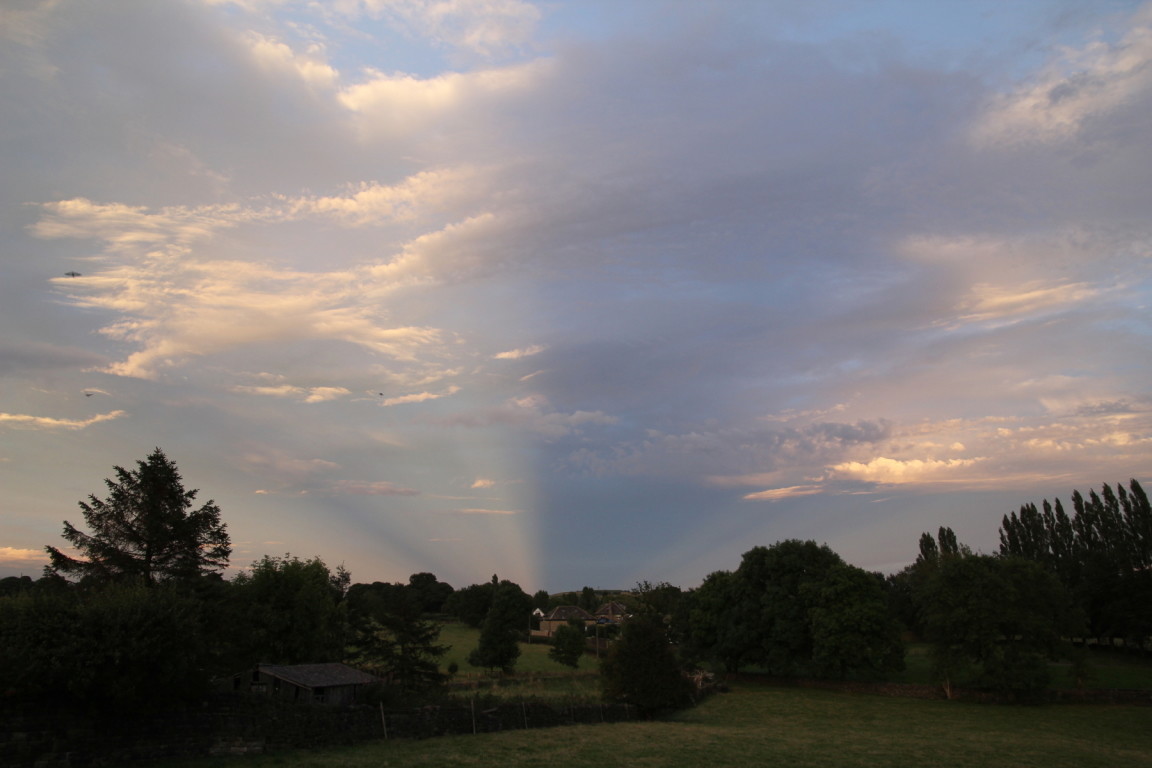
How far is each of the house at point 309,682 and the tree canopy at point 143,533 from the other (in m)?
11.5

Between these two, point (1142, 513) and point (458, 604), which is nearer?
point (1142, 513)

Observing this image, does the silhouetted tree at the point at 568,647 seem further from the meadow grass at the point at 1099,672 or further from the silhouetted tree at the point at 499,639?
the meadow grass at the point at 1099,672

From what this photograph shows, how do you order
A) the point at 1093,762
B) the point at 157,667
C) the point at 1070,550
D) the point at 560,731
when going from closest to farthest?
the point at 157,667
the point at 1093,762
the point at 560,731
the point at 1070,550

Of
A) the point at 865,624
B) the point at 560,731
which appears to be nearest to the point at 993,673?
the point at 865,624

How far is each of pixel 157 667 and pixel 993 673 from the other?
50.2m

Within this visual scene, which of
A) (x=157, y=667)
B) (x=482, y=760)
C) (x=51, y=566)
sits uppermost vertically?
(x=51, y=566)

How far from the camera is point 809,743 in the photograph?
2825 cm

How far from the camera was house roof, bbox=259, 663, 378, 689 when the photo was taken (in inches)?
1284

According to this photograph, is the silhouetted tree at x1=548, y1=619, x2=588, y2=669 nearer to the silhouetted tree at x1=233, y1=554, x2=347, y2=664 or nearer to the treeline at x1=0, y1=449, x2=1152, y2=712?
the treeline at x1=0, y1=449, x2=1152, y2=712

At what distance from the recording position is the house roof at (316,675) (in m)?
32.6

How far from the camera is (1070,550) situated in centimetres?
9262

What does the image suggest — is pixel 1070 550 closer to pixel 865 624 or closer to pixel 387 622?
pixel 865 624

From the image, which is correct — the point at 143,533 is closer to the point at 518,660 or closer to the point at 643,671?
the point at 643,671

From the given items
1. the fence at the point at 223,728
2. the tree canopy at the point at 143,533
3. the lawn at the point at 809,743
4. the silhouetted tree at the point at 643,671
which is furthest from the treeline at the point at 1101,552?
the tree canopy at the point at 143,533
